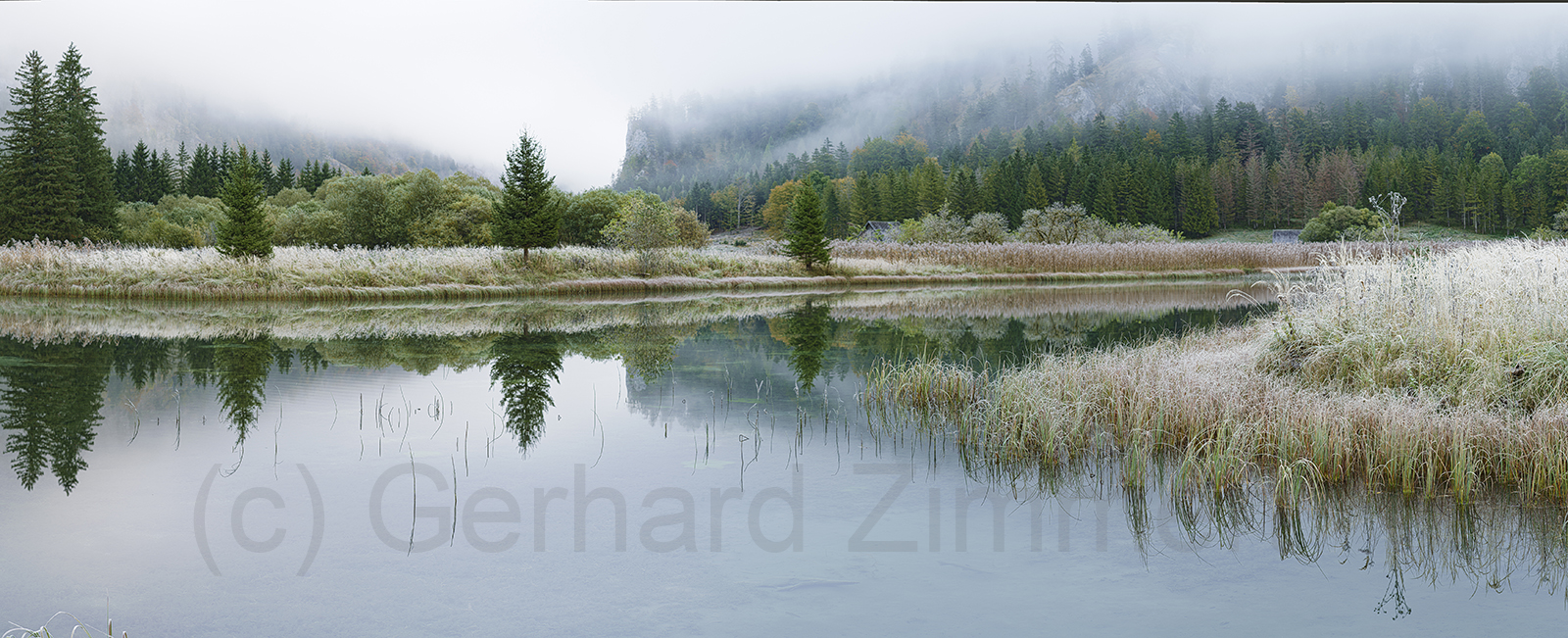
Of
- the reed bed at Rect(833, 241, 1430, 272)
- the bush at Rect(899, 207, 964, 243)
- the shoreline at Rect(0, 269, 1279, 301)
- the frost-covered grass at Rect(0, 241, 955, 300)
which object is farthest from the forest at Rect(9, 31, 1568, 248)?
the reed bed at Rect(833, 241, 1430, 272)

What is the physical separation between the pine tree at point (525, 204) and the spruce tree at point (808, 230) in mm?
9724

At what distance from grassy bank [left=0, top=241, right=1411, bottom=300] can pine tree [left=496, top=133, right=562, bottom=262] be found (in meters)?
→ 0.84

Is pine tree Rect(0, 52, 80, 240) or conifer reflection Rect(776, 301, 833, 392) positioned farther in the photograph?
pine tree Rect(0, 52, 80, 240)

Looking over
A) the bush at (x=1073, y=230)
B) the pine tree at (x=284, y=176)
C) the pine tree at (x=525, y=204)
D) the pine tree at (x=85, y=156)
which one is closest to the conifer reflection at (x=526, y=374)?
the pine tree at (x=525, y=204)

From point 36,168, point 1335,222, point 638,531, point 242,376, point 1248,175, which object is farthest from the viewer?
point 1248,175

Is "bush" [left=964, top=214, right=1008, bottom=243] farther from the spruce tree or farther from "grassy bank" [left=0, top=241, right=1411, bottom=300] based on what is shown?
the spruce tree

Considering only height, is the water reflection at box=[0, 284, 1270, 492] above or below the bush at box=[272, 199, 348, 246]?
below

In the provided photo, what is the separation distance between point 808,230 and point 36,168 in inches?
1143

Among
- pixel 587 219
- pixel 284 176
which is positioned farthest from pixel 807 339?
pixel 284 176

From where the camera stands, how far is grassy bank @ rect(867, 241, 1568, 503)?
525 centimetres

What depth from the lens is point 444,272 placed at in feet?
79.6

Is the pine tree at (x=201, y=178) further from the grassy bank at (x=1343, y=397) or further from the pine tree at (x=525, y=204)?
the grassy bank at (x=1343, y=397)

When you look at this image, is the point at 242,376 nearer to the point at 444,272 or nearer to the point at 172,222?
the point at 444,272

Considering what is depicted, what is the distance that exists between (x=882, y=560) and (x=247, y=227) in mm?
24093
